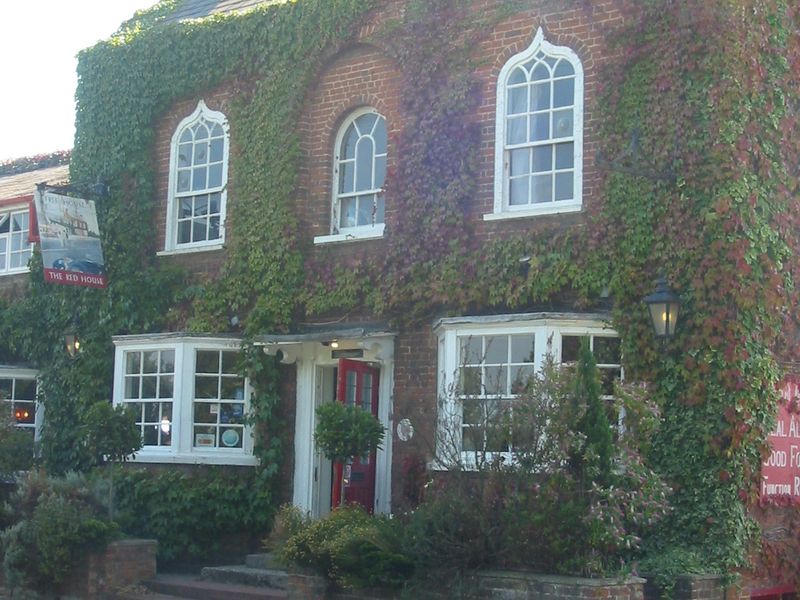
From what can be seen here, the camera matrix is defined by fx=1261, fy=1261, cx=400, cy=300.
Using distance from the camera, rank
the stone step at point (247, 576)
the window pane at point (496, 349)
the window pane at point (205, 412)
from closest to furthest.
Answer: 1. the window pane at point (496, 349)
2. the stone step at point (247, 576)
3. the window pane at point (205, 412)

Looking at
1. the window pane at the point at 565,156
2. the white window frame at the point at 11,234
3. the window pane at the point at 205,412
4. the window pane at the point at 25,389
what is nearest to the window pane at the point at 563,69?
the window pane at the point at 565,156

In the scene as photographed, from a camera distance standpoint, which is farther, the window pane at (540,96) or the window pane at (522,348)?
the window pane at (540,96)

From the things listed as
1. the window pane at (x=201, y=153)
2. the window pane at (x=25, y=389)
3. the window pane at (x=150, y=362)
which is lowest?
the window pane at (x=25, y=389)

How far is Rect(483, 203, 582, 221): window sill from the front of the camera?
1430cm

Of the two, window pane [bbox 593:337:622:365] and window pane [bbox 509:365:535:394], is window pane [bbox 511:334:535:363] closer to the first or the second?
window pane [bbox 509:365:535:394]

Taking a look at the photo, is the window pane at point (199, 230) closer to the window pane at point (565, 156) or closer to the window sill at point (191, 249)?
the window sill at point (191, 249)

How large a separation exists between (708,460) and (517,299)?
284 cm

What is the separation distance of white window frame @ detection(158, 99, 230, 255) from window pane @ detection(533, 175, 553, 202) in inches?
190

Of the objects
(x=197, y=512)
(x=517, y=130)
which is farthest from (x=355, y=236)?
(x=197, y=512)

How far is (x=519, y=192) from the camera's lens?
15.0m

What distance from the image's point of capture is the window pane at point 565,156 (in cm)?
1456

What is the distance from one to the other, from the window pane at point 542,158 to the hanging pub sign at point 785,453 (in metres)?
3.62

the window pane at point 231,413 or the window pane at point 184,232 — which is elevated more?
the window pane at point 184,232

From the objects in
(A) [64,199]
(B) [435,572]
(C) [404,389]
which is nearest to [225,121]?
(A) [64,199]
